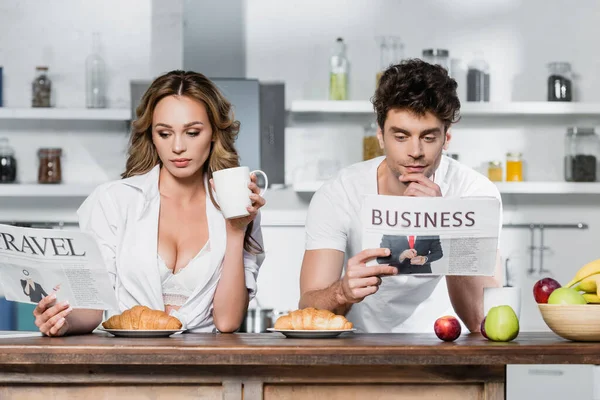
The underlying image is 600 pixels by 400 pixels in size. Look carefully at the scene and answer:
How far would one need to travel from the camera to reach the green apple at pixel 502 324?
188 cm

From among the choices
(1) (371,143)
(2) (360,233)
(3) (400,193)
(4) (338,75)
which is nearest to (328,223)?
(2) (360,233)

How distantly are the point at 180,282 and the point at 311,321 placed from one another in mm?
543

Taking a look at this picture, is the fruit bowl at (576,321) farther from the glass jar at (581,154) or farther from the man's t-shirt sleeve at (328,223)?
the glass jar at (581,154)

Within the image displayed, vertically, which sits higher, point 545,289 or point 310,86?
point 310,86

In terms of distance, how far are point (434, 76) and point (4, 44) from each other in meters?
2.72

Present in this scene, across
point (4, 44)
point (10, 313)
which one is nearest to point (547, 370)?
point (10, 313)

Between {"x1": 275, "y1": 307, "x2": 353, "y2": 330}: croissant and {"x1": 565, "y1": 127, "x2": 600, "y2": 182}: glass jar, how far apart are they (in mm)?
2629

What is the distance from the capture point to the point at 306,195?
170 inches

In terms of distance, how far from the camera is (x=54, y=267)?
190cm

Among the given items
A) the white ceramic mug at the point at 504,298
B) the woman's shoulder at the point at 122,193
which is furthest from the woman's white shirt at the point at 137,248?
the white ceramic mug at the point at 504,298

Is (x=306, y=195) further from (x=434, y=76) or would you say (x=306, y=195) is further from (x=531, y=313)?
(x=434, y=76)

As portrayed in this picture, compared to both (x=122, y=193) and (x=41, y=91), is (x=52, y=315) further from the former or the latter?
(x=41, y=91)

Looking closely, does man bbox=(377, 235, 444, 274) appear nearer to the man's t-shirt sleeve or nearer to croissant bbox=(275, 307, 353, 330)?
croissant bbox=(275, 307, 353, 330)

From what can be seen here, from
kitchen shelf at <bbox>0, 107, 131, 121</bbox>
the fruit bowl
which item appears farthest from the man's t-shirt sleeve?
kitchen shelf at <bbox>0, 107, 131, 121</bbox>
